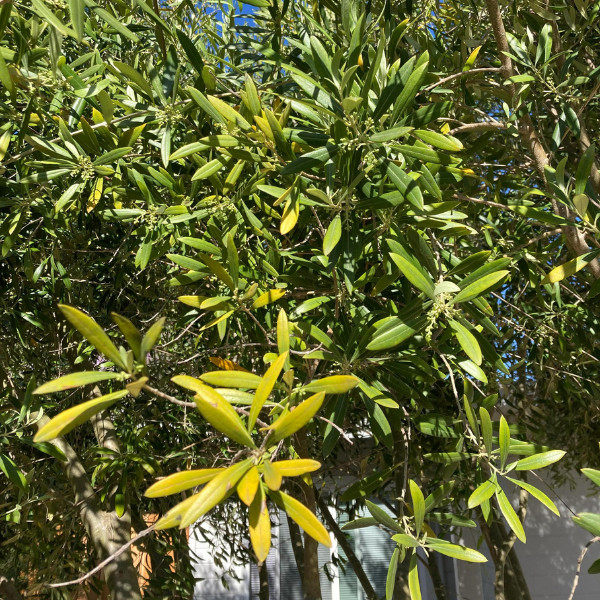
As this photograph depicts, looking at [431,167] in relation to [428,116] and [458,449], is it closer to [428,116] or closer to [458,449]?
[428,116]

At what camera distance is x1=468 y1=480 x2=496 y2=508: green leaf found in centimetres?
157

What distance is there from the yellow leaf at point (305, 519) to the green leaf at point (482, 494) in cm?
56

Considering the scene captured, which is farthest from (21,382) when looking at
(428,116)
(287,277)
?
(428,116)

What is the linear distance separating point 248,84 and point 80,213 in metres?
1.17

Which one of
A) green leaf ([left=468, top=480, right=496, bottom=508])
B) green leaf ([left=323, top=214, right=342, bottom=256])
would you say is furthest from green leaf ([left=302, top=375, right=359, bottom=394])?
green leaf ([left=468, top=480, right=496, bottom=508])

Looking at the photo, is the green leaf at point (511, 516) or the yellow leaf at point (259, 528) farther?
the green leaf at point (511, 516)

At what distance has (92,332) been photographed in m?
Result: 1.15

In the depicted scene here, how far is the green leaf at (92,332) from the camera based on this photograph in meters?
1.12

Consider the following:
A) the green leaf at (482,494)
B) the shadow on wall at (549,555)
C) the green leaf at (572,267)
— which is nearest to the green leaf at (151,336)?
the green leaf at (482,494)

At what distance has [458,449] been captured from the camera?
1.84 metres

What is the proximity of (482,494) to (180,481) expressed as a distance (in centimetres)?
80

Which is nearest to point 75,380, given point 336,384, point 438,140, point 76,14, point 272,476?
point 272,476

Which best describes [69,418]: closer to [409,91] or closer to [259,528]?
[259,528]

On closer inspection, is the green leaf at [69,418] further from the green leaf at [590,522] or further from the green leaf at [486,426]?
the green leaf at [590,522]
